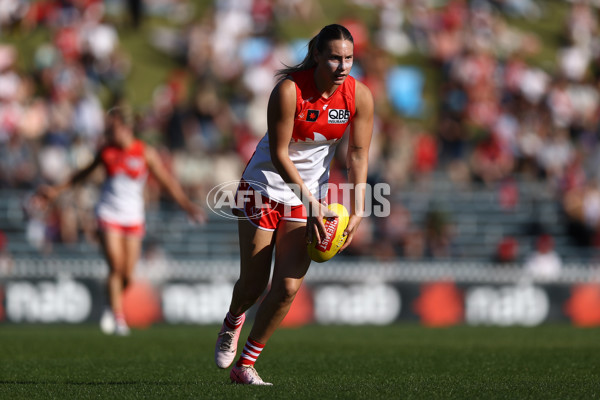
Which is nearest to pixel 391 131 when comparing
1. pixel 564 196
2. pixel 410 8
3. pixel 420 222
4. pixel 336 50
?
pixel 420 222

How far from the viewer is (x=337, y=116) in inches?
249

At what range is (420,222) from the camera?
61.8 ft

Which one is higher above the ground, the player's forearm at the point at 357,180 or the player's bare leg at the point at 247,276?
the player's forearm at the point at 357,180

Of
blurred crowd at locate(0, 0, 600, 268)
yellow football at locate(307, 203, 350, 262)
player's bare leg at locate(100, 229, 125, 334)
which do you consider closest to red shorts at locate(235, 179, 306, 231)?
yellow football at locate(307, 203, 350, 262)

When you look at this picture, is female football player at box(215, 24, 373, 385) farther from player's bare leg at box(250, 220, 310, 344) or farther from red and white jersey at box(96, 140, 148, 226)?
red and white jersey at box(96, 140, 148, 226)

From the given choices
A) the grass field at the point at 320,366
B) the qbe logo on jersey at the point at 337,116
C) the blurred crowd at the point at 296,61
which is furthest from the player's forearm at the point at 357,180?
the blurred crowd at the point at 296,61

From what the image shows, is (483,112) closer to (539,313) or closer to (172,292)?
(539,313)

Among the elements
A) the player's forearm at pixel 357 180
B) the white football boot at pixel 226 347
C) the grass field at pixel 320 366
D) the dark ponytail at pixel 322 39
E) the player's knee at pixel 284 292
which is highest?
the dark ponytail at pixel 322 39

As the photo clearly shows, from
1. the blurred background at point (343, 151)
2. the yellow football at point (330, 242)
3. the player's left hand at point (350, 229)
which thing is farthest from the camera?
the blurred background at point (343, 151)

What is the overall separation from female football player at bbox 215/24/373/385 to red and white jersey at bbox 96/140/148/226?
5148 millimetres

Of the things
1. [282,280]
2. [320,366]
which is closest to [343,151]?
[320,366]

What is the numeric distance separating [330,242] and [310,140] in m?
0.68

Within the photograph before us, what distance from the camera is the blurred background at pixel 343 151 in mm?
16219

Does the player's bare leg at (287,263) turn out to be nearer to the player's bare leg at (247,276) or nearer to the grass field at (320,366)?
the player's bare leg at (247,276)
